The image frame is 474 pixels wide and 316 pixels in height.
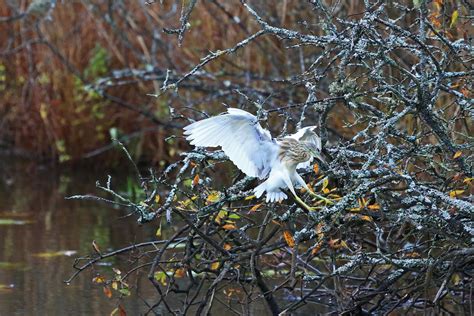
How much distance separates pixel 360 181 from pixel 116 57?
681 cm

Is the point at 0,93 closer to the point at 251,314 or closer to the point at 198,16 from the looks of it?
the point at 198,16

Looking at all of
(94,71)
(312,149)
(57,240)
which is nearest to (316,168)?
(312,149)

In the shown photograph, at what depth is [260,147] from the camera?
4.36 m

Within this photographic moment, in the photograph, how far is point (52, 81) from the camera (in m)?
10.6

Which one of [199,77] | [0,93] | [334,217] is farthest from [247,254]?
[0,93]

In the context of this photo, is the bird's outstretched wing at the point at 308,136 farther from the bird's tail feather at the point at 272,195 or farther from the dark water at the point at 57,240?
the dark water at the point at 57,240

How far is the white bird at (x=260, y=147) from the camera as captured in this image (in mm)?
4168

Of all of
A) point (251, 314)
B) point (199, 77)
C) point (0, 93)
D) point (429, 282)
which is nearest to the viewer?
point (429, 282)

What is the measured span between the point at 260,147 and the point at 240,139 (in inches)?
4.6

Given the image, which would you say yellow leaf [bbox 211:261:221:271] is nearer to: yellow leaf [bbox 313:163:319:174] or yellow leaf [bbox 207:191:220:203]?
yellow leaf [bbox 207:191:220:203]

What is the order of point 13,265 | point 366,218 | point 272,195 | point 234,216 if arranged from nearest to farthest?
point 366,218
point 272,195
point 234,216
point 13,265

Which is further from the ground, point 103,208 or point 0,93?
point 0,93

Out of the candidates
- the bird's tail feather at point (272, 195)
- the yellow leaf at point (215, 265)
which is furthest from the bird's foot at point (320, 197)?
the yellow leaf at point (215, 265)

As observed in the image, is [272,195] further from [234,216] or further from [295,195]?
[234,216]
